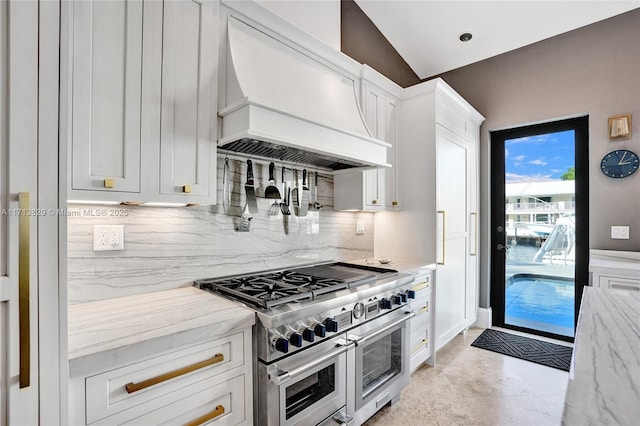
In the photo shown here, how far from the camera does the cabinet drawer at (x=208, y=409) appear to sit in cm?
114

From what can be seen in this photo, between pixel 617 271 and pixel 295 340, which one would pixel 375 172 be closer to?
pixel 295 340

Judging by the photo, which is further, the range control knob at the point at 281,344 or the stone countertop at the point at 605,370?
the range control knob at the point at 281,344

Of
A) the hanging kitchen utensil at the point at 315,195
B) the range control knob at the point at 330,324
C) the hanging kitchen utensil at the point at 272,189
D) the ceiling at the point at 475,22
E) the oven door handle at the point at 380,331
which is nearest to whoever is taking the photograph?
the range control knob at the point at 330,324

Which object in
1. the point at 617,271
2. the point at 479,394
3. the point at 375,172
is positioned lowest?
the point at 479,394

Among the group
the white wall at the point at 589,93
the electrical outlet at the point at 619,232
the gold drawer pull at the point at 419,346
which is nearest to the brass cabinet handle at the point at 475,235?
the white wall at the point at 589,93

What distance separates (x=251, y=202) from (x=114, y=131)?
89 centimetres

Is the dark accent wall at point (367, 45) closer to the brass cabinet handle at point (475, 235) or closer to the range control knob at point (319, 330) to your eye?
the brass cabinet handle at point (475, 235)

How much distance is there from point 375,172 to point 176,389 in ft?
6.65

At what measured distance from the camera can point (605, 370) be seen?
27.5 inches

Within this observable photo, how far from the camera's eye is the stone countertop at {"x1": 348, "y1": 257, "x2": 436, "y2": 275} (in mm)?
2453

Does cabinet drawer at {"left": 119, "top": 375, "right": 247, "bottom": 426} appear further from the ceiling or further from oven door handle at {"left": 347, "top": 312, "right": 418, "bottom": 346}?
the ceiling

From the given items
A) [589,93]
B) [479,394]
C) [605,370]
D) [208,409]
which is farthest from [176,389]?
[589,93]

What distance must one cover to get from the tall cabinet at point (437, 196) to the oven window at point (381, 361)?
0.77 meters

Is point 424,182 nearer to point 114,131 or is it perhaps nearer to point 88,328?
point 114,131
